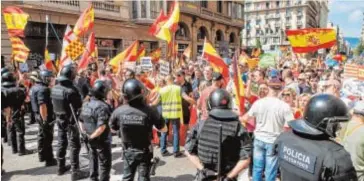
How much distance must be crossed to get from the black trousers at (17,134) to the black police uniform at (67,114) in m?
1.81

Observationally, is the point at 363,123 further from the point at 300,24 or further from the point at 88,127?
the point at 300,24

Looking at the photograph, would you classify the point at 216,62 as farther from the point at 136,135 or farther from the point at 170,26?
the point at 136,135

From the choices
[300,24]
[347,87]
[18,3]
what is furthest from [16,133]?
[300,24]

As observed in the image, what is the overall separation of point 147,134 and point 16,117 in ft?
13.4

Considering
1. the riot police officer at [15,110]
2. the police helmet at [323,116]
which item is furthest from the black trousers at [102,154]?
the police helmet at [323,116]

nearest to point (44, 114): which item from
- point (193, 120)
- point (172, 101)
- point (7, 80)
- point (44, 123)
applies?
point (44, 123)

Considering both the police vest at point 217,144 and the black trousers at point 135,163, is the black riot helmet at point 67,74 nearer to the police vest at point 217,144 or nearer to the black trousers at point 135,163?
the black trousers at point 135,163

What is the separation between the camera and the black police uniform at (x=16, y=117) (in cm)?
682

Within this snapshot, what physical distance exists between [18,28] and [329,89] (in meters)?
8.84

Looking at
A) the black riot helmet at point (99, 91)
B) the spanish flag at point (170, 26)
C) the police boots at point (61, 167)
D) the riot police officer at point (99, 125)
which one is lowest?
the police boots at point (61, 167)

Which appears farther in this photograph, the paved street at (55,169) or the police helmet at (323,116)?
the paved street at (55,169)

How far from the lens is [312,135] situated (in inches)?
91.0

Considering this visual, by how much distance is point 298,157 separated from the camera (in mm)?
2348

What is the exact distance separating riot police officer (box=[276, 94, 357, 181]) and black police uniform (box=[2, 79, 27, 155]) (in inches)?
233
